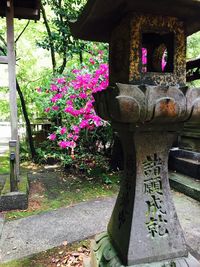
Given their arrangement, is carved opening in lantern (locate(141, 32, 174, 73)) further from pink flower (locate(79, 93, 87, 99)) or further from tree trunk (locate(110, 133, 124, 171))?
tree trunk (locate(110, 133, 124, 171))

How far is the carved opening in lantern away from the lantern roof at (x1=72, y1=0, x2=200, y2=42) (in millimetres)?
199

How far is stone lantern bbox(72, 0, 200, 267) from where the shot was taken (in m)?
1.70

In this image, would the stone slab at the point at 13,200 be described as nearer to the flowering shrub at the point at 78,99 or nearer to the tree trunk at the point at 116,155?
the flowering shrub at the point at 78,99

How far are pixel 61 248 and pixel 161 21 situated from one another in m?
2.50

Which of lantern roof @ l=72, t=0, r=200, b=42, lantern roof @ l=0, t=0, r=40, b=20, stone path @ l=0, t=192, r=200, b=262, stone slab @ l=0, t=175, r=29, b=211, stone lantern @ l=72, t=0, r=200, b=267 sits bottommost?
stone path @ l=0, t=192, r=200, b=262

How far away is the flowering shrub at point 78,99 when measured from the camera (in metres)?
4.53

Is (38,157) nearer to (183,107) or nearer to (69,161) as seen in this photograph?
(69,161)

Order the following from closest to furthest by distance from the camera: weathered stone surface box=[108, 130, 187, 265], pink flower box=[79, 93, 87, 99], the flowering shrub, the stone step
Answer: weathered stone surface box=[108, 130, 187, 265] → the stone step → the flowering shrub → pink flower box=[79, 93, 87, 99]

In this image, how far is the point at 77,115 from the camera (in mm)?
4715

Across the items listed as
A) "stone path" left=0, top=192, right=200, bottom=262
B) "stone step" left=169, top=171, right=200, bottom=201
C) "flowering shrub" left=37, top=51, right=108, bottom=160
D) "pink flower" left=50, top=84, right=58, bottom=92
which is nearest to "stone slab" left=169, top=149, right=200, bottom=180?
"stone step" left=169, top=171, right=200, bottom=201

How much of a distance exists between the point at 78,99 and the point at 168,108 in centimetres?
329

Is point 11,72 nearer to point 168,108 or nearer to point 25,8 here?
point 25,8

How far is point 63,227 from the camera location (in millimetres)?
3283

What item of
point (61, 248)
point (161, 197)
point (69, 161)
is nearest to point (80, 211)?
point (61, 248)
